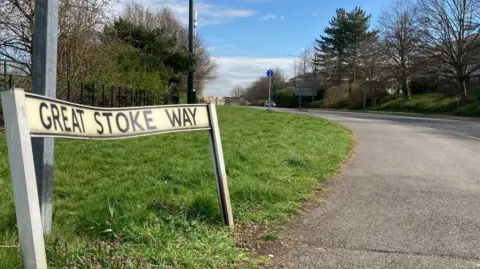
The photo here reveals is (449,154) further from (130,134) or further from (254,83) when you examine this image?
(254,83)

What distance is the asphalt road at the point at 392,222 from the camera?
4094mm

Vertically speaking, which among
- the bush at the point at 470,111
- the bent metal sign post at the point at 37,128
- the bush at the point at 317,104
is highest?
the bush at the point at 317,104

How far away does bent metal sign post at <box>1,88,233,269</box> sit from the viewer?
2.85 metres

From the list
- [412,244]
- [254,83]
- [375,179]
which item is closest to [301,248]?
[412,244]

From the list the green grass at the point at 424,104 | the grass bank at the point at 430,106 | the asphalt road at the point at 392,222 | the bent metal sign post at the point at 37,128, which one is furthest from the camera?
the green grass at the point at 424,104

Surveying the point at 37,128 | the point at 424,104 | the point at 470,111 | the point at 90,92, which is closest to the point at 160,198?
the point at 37,128

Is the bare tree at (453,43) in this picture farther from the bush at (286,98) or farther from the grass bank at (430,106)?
the bush at (286,98)

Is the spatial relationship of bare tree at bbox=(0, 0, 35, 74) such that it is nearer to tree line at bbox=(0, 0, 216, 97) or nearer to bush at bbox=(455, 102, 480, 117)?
tree line at bbox=(0, 0, 216, 97)

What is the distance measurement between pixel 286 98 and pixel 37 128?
79537 millimetres

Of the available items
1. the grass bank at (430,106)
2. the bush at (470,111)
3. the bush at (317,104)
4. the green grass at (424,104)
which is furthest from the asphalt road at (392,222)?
the bush at (317,104)

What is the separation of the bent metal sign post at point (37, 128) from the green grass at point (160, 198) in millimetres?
483

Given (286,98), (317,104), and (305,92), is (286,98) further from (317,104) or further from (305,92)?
(317,104)

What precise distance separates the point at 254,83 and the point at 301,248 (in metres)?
121

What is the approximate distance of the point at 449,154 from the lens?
11.3 metres
